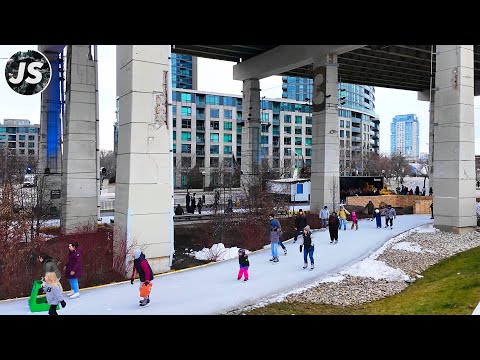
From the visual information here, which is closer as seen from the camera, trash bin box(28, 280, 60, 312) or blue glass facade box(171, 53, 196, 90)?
trash bin box(28, 280, 60, 312)

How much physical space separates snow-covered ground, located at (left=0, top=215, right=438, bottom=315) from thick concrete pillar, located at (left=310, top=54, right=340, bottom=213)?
11725 mm

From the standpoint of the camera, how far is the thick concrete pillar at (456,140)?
21484 millimetres

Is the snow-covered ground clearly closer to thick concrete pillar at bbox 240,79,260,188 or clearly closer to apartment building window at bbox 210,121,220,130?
thick concrete pillar at bbox 240,79,260,188

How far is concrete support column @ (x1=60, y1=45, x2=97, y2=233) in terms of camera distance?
19.3m

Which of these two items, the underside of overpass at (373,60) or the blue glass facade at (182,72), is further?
the blue glass facade at (182,72)

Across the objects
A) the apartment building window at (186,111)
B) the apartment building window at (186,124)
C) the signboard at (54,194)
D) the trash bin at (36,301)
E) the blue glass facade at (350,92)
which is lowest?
the trash bin at (36,301)

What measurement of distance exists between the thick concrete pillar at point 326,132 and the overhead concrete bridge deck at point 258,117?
8 cm

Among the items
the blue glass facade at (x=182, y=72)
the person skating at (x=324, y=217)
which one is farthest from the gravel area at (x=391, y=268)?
the blue glass facade at (x=182, y=72)

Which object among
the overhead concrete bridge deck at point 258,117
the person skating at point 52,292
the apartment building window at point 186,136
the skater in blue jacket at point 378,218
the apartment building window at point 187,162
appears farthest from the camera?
the apartment building window at point 186,136

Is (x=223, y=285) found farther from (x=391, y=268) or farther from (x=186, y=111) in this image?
(x=186, y=111)

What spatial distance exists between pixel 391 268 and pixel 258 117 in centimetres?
2756

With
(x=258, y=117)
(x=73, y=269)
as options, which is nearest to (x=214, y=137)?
(x=258, y=117)

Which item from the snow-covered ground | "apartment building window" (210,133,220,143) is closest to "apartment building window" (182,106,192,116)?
"apartment building window" (210,133,220,143)

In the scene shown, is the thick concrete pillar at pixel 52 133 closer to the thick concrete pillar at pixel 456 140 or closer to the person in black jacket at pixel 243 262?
the person in black jacket at pixel 243 262
